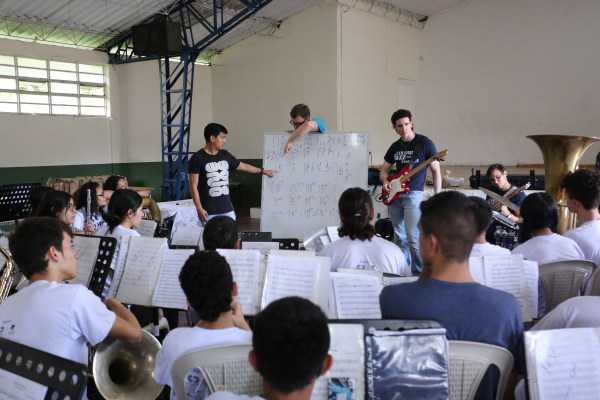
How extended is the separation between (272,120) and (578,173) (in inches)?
325

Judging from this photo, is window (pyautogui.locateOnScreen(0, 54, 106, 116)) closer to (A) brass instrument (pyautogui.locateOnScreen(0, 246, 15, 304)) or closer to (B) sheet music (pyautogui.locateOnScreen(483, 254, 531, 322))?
(A) brass instrument (pyautogui.locateOnScreen(0, 246, 15, 304))

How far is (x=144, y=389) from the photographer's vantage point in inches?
78.2

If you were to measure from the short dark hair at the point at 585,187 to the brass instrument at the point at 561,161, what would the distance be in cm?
107

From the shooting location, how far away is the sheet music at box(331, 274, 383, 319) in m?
1.99

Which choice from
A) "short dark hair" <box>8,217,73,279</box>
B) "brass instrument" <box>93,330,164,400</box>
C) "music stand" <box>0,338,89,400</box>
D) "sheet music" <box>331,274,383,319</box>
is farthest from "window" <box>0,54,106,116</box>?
"music stand" <box>0,338,89,400</box>

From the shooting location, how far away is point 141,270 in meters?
2.59

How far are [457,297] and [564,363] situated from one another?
13.2 inches

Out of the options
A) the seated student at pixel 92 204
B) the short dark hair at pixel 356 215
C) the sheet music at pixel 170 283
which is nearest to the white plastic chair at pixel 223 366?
the sheet music at pixel 170 283

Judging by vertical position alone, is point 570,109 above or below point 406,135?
above

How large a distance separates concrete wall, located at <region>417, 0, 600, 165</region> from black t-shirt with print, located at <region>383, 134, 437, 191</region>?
5914 mm

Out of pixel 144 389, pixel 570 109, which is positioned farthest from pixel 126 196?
pixel 570 109

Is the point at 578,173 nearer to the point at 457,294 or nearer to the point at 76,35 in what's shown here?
the point at 457,294

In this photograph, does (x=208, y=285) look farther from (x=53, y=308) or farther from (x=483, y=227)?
(x=483, y=227)

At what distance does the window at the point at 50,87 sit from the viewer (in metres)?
8.68
